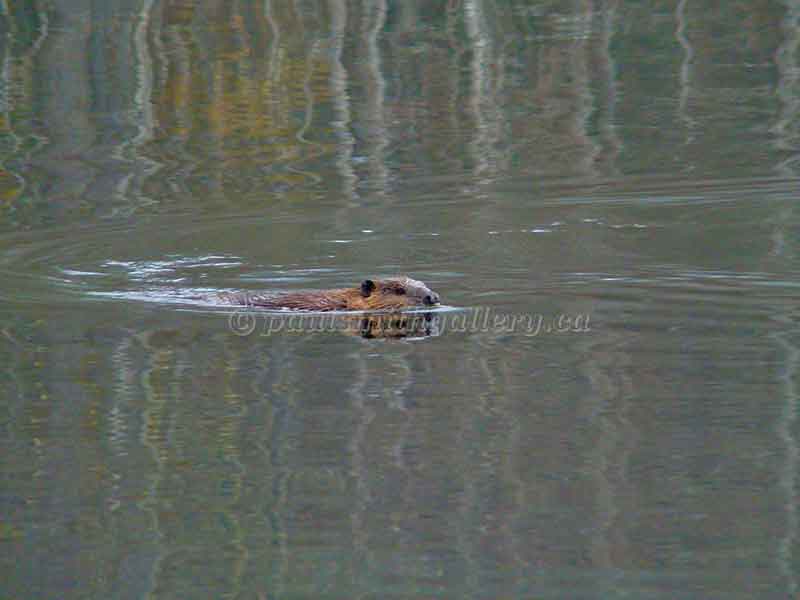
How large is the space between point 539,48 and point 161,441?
18.3 m

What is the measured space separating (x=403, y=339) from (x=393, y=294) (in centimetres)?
68

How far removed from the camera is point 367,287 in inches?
405

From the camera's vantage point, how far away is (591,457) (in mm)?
7031

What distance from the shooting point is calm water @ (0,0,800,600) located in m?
6.03

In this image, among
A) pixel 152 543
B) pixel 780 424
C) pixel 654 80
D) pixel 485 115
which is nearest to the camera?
pixel 152 543

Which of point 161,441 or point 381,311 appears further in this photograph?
point 381,311

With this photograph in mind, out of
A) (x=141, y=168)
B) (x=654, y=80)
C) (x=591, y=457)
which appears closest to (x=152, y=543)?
(x=591, y=457)

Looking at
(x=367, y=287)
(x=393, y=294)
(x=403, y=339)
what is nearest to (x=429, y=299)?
(x=393, y=294)

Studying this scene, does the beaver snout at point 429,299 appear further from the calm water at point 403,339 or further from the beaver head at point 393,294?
the calm water at point 403,339

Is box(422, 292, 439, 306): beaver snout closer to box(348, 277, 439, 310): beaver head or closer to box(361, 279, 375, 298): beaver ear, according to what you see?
box(348, 277, 439, 310): beaver head

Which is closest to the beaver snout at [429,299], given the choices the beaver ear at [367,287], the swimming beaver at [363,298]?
the swimming beaver at [363,298]

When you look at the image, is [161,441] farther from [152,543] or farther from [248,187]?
[248,187]

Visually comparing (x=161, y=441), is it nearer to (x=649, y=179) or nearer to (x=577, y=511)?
(x=577, y=511)

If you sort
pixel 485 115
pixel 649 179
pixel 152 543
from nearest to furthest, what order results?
pixel 152 543, pixel 649 179, pixel 485 115
